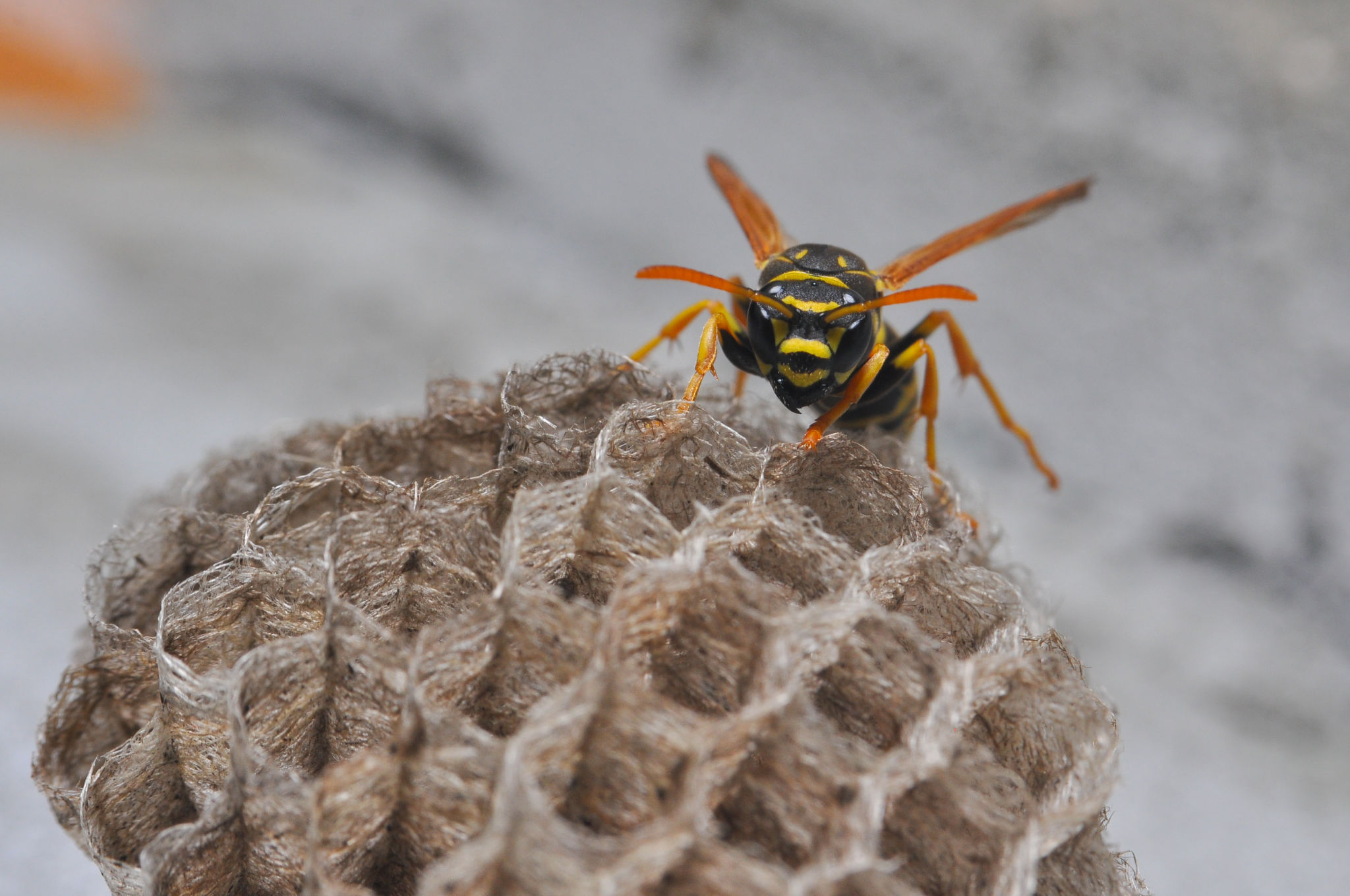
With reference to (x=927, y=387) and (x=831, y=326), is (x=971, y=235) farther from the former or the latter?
(x=831, y=326)

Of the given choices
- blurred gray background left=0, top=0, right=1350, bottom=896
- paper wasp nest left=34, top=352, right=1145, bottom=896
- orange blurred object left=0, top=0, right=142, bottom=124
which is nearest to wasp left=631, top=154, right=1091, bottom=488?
paper wasp nest left=34, top=352, right=1145, bottom=896

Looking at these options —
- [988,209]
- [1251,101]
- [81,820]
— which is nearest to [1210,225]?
[1251,101]

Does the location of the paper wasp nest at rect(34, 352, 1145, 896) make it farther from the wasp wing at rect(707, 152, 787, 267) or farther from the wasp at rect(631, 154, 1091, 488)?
the wasp wing at rect(707, 152, 787, 267)

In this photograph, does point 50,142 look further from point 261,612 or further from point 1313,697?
point 1313,697

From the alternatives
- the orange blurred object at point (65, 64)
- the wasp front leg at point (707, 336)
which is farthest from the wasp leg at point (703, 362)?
the orange blurred object at point (65, 64)

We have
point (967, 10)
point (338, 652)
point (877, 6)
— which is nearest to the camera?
point (338, 652)

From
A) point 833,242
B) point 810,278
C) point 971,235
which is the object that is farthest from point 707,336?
point 833,242
